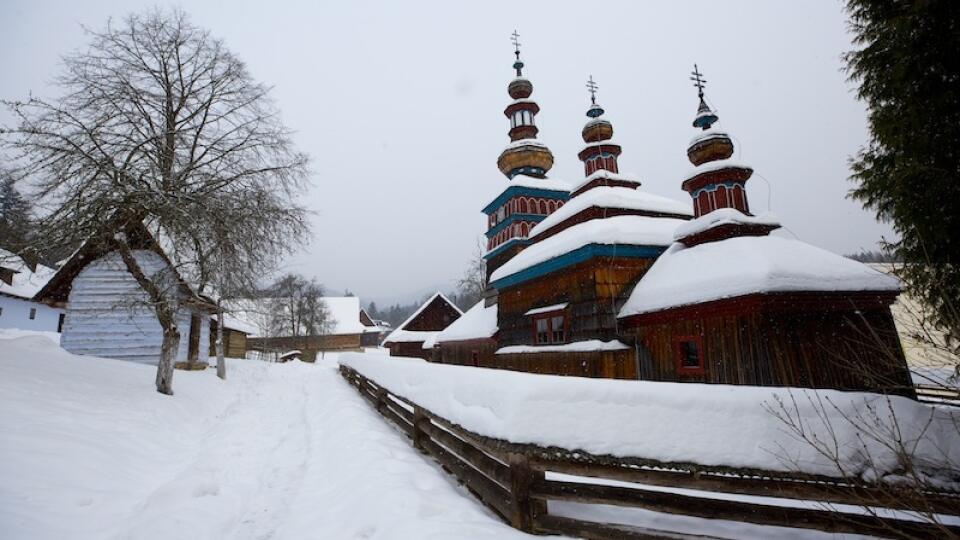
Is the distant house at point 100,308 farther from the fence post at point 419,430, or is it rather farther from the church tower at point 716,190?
the church tower at point 716,190

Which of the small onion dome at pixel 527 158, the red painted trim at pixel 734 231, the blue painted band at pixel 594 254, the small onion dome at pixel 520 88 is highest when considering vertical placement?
the small onion dome at pixel 520 88

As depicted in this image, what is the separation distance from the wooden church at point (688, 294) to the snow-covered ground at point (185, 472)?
16.9 ft

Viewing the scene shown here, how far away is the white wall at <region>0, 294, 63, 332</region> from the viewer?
2884cm

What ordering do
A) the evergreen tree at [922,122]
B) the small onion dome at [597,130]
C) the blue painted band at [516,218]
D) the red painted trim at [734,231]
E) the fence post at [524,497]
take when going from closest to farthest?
the fence post at [524,497] < the evergreen tree at [922,122] < the red painted trim at [734,231] < the small onion dome at [597,130] < the blue painted band at [516,218]

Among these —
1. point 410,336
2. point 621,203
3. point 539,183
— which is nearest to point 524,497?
point 621,203

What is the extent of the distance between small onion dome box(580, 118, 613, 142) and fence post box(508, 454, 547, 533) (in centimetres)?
1819

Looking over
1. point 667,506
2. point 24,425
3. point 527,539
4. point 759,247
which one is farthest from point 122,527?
point 759,247

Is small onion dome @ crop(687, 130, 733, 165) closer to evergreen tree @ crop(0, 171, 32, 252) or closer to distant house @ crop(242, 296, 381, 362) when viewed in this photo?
evergreen tree @ crop(0, 171, 32, 252)

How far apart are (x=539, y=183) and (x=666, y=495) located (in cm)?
2087

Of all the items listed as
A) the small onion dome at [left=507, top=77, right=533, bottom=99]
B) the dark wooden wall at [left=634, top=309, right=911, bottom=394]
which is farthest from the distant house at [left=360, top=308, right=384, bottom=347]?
the dark wooden wall at [left=634, top=309, right=911, bottom=394]

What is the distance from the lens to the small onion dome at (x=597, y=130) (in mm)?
19547

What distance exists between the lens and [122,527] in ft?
14.8

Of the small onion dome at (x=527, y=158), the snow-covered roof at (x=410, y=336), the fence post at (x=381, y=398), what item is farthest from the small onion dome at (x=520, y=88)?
the fence post at (x=381, y=398)

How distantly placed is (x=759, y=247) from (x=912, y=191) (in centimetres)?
452
